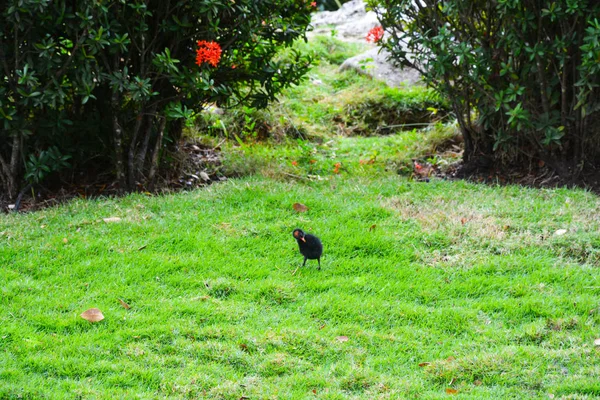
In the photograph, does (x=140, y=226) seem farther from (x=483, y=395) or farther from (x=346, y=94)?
(x=346, y=94)

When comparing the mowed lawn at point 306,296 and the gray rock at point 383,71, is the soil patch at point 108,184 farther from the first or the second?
the gray rock at point 383,71

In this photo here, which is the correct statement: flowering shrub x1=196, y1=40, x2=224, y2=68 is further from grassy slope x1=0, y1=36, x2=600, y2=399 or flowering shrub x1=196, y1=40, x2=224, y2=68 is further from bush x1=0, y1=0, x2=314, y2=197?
grassy slope x1=0, y1=36, x2=600, y2=399

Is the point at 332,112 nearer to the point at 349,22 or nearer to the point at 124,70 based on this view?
the point at 124,70

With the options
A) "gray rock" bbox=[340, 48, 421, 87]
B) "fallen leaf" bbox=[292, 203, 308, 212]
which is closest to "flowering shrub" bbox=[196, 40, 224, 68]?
"fallen leaf" bbox=[292, 203, 308, 212]

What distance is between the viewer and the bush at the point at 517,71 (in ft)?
22.1

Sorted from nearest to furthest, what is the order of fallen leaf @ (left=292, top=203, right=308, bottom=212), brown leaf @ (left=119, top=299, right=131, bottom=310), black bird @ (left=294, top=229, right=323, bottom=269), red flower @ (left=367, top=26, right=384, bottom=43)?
1. brown leaf @ (left=119, top=299, right=131, bottom=310)
2. black bird @ (left=294, top=229, right=323, bottom=269)
3. fallen leaf @ (left=292, top=203, right=308, bottom=212)
4. red flower @ (left=367, top=26, right=384, bottom=43)

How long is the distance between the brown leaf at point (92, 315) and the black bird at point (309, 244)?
143cm

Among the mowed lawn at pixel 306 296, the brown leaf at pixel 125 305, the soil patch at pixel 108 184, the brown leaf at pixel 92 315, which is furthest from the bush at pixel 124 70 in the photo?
the brown leaf at pixel 92 315

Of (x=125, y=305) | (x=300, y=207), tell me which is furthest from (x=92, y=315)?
(x=300, y=207)

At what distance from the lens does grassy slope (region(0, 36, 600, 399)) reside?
155 inches

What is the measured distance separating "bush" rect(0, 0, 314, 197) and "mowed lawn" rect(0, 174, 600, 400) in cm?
73

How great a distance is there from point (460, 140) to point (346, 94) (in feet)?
8.81

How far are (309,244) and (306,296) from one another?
405 mm

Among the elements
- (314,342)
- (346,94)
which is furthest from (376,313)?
(346,94)
